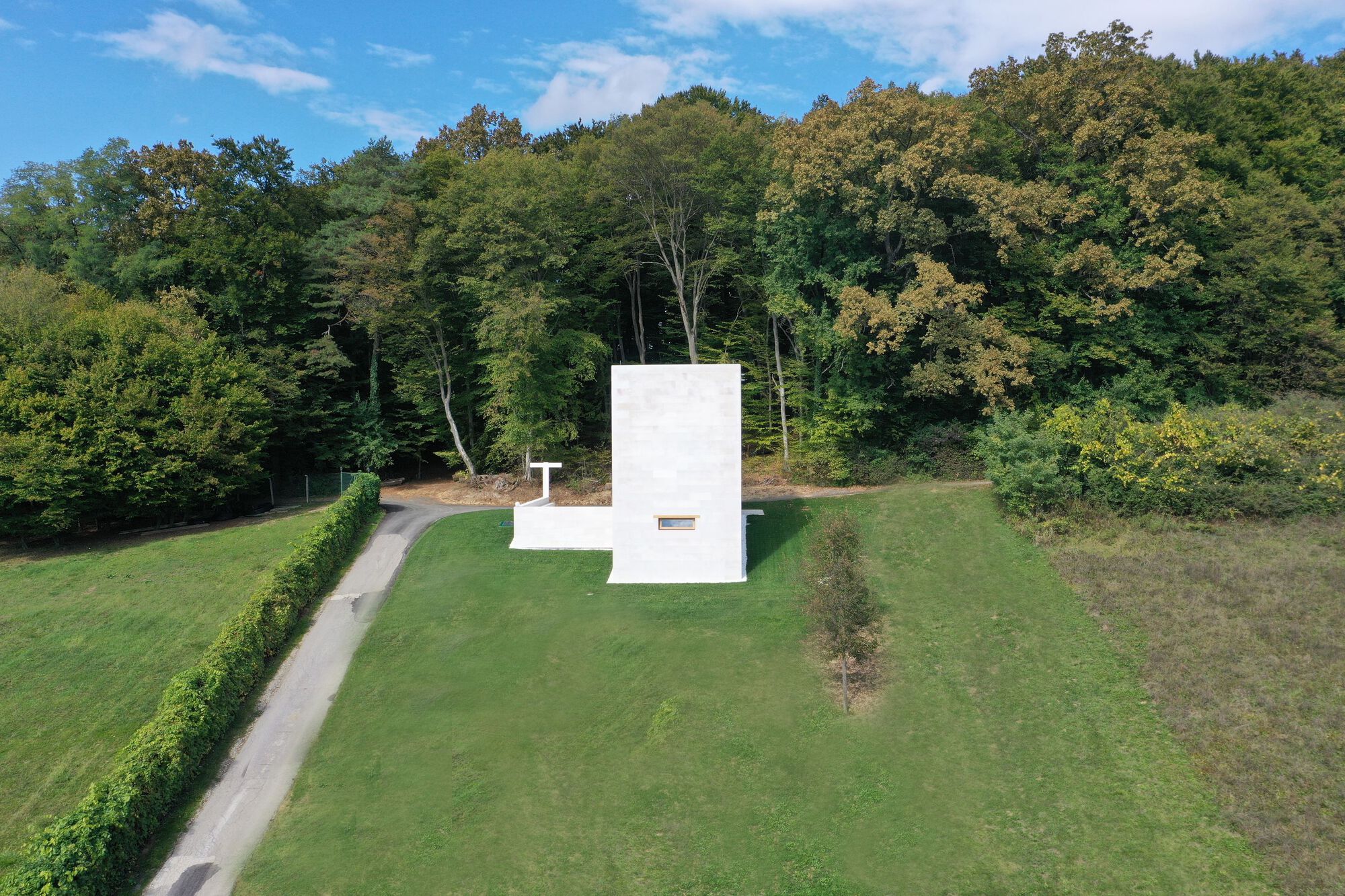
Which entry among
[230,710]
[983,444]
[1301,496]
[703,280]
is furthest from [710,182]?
[230,710]

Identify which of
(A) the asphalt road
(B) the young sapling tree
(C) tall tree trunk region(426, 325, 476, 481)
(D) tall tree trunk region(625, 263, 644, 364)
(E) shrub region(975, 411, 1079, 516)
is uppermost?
(D) tall tree trunk region(625, 263, 644, 364)

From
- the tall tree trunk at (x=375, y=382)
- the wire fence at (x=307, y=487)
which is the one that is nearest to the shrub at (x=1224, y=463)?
the tall tree trunk at (x=375, y=382)

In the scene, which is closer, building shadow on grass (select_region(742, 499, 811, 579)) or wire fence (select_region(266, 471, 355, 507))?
building shadow on grass (select_region(742, 499, 811, 579))

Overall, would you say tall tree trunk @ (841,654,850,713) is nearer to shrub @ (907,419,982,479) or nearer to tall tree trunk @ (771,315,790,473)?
shrub @ (907,419,982,479)

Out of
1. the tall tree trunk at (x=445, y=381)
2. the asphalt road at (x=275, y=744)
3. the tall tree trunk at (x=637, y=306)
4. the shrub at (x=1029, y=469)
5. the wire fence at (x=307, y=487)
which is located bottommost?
the asphalt road at (x=275, y=744)

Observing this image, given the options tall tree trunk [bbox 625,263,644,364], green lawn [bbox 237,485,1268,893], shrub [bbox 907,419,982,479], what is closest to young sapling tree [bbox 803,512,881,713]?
green lawn [bbox 237,485,1268,893]

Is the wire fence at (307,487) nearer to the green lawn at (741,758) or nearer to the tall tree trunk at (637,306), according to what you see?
the tall tree trunk at (637,306)

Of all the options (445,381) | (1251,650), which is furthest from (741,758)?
(445,381)
